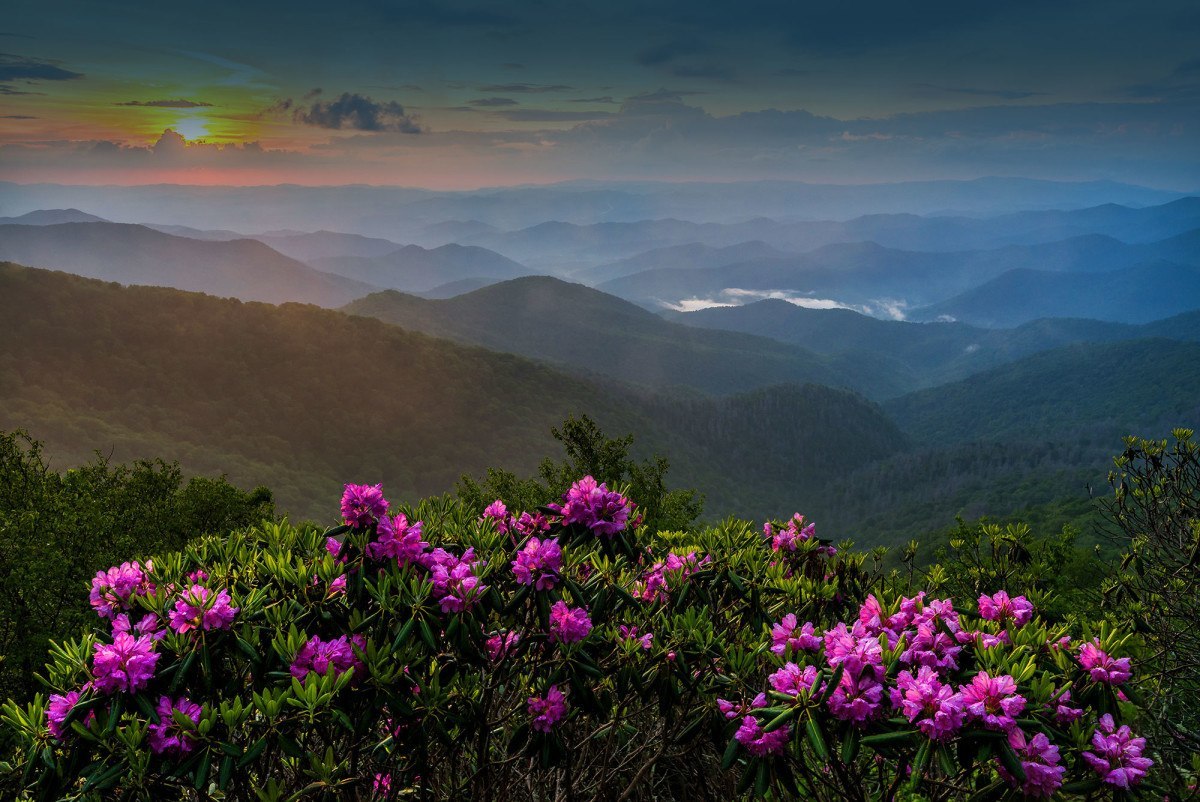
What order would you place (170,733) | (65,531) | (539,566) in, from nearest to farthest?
(170,733) < (539,566) < (65,531)

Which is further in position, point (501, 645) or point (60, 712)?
point (501, 645)

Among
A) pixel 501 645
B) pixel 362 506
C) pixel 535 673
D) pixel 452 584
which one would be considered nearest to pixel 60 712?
pixel 362 506

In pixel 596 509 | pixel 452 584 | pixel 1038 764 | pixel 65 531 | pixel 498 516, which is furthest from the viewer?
pixel 65 531

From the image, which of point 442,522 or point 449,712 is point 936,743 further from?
point 442,522

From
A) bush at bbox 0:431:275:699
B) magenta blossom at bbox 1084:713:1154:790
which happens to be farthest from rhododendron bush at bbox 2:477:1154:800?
bush at bbox 0:431:275:699

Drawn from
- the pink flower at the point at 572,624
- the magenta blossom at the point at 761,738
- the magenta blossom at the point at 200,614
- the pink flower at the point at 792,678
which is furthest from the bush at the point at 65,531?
the pink flower at the point at 792,678

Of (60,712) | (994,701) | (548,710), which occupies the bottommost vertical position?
(548,710)

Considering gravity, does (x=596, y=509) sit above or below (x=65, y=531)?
above

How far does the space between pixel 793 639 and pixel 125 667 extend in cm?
521

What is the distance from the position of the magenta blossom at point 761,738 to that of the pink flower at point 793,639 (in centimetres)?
68

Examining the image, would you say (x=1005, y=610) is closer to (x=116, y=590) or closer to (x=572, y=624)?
(x=572, y=624)

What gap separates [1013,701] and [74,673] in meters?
6.85

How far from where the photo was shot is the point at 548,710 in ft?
19.3

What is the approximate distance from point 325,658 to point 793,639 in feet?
12.6
